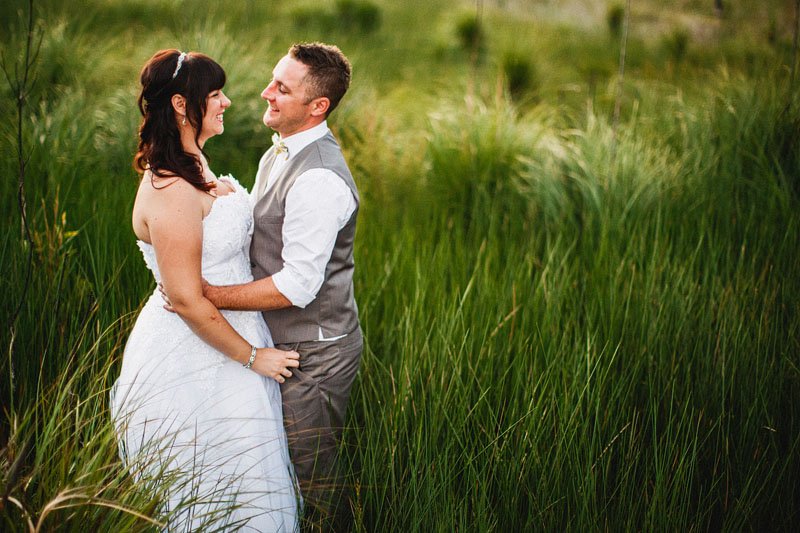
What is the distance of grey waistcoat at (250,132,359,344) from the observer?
8.02 ft

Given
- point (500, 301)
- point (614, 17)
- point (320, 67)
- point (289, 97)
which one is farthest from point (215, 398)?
point (614, 17)

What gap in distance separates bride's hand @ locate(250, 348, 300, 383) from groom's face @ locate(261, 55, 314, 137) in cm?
82

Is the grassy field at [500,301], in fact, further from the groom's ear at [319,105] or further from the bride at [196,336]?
the groom's ear at [319,105]

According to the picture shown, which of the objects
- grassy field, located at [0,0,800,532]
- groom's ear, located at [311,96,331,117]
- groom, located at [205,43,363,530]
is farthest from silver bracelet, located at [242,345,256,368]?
groom's ear, located at [311,96,331,117]

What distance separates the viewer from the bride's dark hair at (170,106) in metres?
2.34

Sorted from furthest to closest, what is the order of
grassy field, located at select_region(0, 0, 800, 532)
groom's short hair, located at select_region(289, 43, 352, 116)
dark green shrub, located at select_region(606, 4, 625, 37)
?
dark green shrub, located at select_region(606, 4, 625, 37)
groom's short hair, located at select_region(289, 43, 352, 116)
grassy field, located at select_region(0, 0, 800, 532)

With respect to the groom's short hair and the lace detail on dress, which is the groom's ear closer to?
the groom's short hair

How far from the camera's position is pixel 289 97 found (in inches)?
96.8

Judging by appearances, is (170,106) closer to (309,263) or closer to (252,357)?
(309,263)

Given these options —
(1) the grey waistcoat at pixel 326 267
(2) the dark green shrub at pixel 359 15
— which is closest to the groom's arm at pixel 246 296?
(1) the grey waistcoat at pixel 326 267

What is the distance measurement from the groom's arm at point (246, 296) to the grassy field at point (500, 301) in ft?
1.37

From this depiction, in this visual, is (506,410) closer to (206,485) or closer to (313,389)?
(313,389)

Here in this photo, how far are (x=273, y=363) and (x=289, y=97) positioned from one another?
96 cm

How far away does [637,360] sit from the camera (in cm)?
312
